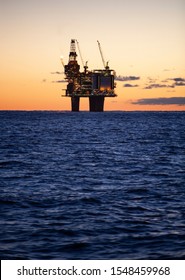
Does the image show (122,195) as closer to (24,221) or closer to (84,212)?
(84,212)

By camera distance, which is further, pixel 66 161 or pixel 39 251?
pixel 66 161

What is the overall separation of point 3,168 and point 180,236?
931 inches

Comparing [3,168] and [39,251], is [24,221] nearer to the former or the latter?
[39,251]

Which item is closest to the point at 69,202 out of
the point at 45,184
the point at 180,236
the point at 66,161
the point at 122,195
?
the point at 122,195

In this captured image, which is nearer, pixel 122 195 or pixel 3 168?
pixel 122 195

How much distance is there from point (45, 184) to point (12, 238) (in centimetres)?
1258

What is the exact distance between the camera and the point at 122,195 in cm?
2684

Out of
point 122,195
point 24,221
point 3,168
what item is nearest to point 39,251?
point 24,221

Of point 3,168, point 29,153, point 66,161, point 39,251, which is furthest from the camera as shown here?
point 29,153

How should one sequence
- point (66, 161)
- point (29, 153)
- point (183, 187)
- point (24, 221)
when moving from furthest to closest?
point (29, 153)
point (66, 161)
point (183, 187)
point (24, 221)

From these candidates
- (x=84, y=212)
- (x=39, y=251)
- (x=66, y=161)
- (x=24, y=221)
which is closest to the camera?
(x=39, y=251)

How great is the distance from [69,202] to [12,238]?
7052 mm

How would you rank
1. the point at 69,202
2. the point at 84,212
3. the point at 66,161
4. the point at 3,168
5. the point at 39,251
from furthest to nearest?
the point at 66,161, the point at 3,168, the point at 69,202, the point at 84,212, the point at 39,251

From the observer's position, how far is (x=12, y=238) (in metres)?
18.1
